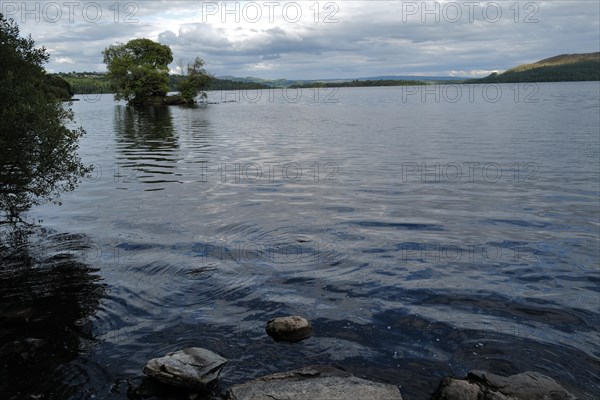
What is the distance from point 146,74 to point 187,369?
135m

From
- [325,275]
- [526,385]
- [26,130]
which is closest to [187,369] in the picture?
[526,385]

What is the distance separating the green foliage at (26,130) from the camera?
55.8 ft

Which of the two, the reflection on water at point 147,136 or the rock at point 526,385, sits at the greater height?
the reflection on water at point 147,136

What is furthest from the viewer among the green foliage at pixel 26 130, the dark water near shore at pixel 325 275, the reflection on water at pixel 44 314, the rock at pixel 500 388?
the green foliage at pixel 26 130

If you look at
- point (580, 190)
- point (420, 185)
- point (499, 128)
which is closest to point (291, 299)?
point (420, 185)

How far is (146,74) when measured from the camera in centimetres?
13250

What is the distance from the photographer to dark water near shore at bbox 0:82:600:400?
1123 cm

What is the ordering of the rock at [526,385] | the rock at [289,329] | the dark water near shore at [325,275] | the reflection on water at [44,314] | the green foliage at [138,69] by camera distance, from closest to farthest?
the rock at [526,385]
the reflection on water at [44,314]
the dark water near shore at [325,275]
the rock at [289,329]
the green foliage at [138,69]

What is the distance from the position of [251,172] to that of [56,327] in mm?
25244

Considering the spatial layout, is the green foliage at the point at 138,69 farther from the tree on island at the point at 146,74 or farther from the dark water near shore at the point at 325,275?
the dark water near shore at the point at 325,275

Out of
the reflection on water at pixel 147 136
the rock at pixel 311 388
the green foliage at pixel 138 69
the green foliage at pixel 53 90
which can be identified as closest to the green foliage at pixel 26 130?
the green foliage at pixel 53 90

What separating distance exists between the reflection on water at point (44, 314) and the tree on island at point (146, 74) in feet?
405

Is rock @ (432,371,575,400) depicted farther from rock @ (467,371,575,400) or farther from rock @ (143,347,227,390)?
rock @ (143,347,227,390)

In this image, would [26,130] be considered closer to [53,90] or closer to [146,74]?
[53,90]
